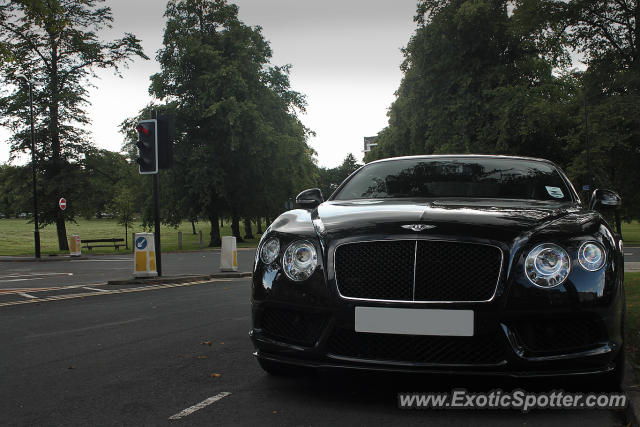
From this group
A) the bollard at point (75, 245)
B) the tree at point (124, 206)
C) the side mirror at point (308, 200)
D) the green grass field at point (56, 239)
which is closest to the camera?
the side mirror at point (308, 200)

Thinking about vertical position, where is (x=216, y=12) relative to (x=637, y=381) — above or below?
above

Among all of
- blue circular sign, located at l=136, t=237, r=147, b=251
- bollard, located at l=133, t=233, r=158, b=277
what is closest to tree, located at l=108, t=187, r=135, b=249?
bollard, located at l=133, t=233, r=158, b=277

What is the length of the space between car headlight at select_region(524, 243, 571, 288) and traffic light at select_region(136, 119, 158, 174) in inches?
436

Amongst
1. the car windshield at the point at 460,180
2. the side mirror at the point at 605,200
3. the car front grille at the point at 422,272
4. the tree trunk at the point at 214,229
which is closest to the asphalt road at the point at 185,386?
the car front grille at the point at 422,272

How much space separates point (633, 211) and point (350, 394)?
106ft

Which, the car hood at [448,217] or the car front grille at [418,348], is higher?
the car hood at [448,217]

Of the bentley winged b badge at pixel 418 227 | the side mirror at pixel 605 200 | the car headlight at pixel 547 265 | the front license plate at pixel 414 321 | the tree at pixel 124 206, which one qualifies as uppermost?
the tree at pixel 124 206

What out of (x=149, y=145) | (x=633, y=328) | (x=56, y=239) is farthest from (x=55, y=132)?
(x=633, y=328)

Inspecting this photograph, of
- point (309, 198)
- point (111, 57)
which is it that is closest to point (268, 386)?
point (309, 198)

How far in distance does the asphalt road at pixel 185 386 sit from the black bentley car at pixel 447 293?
0.19 meters

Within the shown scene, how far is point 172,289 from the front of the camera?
1178 centimetres

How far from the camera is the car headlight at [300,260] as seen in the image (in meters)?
3.67

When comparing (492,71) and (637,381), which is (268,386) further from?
(492,71)

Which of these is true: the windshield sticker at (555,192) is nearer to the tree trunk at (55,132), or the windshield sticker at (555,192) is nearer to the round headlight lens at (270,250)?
the round headlight lens at (270,250)
